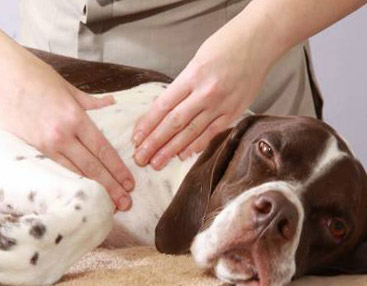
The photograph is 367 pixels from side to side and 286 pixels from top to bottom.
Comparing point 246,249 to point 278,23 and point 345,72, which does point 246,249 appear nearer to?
point 278,23

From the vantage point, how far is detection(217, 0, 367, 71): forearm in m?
2.26

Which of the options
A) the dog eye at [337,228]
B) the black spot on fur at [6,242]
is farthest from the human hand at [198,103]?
the black spot on fur at [6,242]

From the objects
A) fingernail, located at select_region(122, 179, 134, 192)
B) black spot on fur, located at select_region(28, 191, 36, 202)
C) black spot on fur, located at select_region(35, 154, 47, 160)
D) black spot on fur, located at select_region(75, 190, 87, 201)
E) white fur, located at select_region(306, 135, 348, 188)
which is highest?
white fur, located at select_region(306, 135, 348, 188)

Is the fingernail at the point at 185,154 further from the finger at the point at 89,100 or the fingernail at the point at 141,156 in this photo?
the finger at the point at 89,100

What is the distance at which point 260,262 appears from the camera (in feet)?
5.53

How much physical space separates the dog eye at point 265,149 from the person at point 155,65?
0.26m

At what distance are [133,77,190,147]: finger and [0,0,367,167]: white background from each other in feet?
6.34

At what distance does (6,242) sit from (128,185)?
0.56 metres

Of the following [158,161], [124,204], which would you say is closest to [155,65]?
[158,161]

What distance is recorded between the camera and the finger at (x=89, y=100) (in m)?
2.22

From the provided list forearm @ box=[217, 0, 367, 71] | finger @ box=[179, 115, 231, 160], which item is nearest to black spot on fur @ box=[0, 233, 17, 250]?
finger @ box=[179, 115, 231, 160]

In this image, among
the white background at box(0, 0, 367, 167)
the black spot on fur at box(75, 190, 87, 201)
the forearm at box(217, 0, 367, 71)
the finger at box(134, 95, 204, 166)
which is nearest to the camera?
the black spot on fur at box(75, 190, 87, 201)

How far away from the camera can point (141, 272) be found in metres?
1.75

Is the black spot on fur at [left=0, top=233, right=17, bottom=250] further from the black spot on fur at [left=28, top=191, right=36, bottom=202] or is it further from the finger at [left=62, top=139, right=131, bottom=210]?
the finger at [left=62, top=139, right=131, bottom=210]
